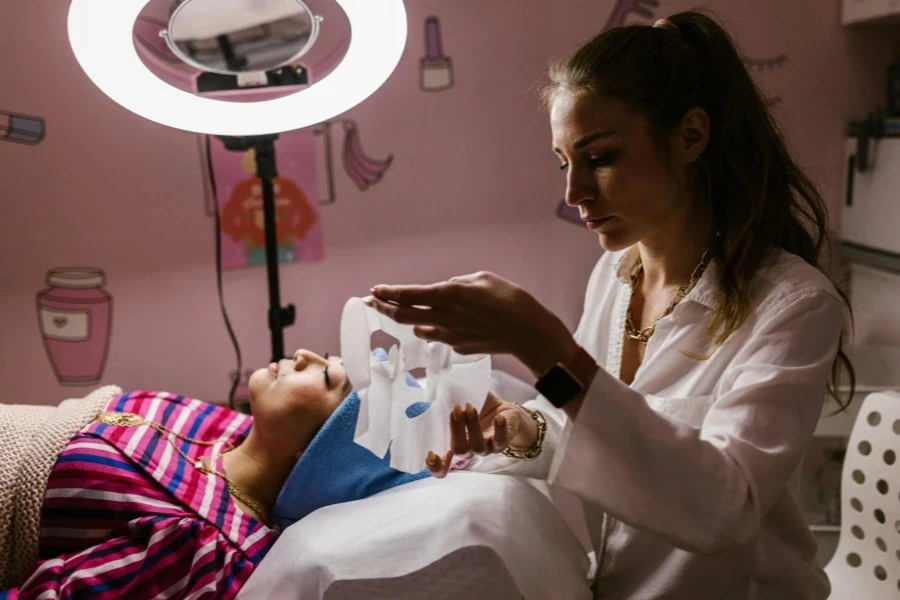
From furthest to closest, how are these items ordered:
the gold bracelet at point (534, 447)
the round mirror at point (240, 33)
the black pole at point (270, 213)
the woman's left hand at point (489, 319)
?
the black pole at point (270, 213), the gold bracelet at point (534, 447), the round mirror at point (240, 33), the woman's left hand at point (489, 319)

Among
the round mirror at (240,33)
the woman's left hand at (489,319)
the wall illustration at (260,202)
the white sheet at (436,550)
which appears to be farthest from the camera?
the wall illustration at (260,202)

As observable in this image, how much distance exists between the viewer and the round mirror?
1.13 meters

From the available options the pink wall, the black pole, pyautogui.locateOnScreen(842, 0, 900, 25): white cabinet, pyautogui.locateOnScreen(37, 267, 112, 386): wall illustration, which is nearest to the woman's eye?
the black pole

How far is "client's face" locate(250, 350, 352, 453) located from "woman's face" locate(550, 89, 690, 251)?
567 mm

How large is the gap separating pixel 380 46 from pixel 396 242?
78cm

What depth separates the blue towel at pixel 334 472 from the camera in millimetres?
1301

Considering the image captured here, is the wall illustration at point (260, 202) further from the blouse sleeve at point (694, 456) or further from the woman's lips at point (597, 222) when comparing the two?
the blouse sleeve at point (694, 456)

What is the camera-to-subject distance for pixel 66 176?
1784mm

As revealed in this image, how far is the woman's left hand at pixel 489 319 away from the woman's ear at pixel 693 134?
37 centimetres

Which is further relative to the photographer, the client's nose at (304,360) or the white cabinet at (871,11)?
the white cabinet at (871,11)

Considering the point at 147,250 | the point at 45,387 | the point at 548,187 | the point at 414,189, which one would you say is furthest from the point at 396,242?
the point at 45,387

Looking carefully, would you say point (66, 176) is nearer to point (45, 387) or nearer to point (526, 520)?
point (45, 387)

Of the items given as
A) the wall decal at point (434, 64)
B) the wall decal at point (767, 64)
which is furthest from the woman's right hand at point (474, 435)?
the wall decal at point (767, 64)

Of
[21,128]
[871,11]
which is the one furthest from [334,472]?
[871,11]
